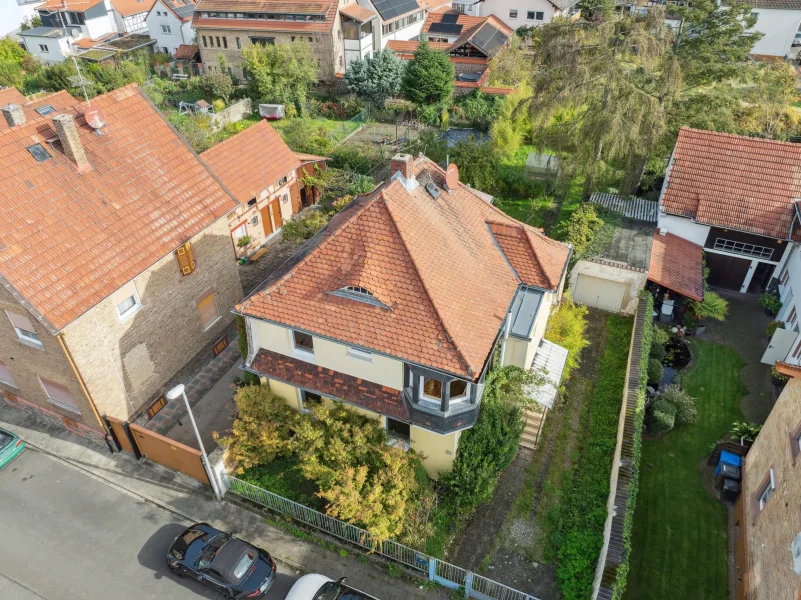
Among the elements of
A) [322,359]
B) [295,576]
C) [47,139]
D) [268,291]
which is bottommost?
[295,576]

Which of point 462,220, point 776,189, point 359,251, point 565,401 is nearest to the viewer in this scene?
point 359,251

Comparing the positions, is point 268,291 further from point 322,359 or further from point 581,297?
point 581,297

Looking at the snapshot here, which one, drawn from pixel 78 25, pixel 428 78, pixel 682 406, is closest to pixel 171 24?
pixel 78 25

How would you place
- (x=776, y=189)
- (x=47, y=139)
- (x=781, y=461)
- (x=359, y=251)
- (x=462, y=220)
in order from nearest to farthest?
Answer: (x=781, y=461) < (x=359, y=251) < (x=47, y=139) < (x=462, y=220) < (x=776, y=189)

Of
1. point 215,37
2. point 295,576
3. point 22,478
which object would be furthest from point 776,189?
point 215,37

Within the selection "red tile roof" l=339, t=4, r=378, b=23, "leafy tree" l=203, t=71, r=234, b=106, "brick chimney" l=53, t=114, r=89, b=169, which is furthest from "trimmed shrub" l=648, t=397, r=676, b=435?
"red tile roof" l=339, t=4, r=378, b=23

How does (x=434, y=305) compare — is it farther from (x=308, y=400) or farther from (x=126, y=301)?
(x=126, y=301)

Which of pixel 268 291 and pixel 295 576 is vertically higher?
pixel 268 291
